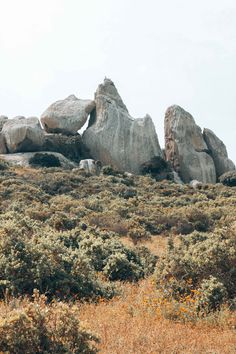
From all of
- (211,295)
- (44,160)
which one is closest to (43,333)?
(211,295)

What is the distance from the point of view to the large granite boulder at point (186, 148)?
6338 cm

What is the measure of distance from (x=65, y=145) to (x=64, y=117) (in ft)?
17.4

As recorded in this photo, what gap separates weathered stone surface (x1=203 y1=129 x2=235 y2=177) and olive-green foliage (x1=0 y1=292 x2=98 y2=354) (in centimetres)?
6258

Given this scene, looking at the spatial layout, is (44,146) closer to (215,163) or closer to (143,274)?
(215,163)

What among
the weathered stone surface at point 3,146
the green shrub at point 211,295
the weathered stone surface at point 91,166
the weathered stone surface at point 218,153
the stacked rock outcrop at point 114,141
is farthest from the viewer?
the weathered stone surface at point 218,153

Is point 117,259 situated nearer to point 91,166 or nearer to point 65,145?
point 91,166

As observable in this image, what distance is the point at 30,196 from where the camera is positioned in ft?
111

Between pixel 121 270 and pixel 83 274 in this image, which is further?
pixel 121 270

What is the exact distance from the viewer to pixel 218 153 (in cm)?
6762

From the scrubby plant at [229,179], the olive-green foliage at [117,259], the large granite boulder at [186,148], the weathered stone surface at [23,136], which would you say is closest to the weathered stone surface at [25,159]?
the weathered stone surface at [23,136]

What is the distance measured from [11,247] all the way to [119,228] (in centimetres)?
1453

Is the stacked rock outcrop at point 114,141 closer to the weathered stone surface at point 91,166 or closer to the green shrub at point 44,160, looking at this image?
the weathered stone surface at point 91,166

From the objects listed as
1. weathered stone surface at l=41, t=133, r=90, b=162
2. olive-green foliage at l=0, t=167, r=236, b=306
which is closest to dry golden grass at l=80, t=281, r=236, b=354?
olive-green foliage at l=0, t=167, r=236, b=306

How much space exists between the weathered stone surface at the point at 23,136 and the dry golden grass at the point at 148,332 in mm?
50949
